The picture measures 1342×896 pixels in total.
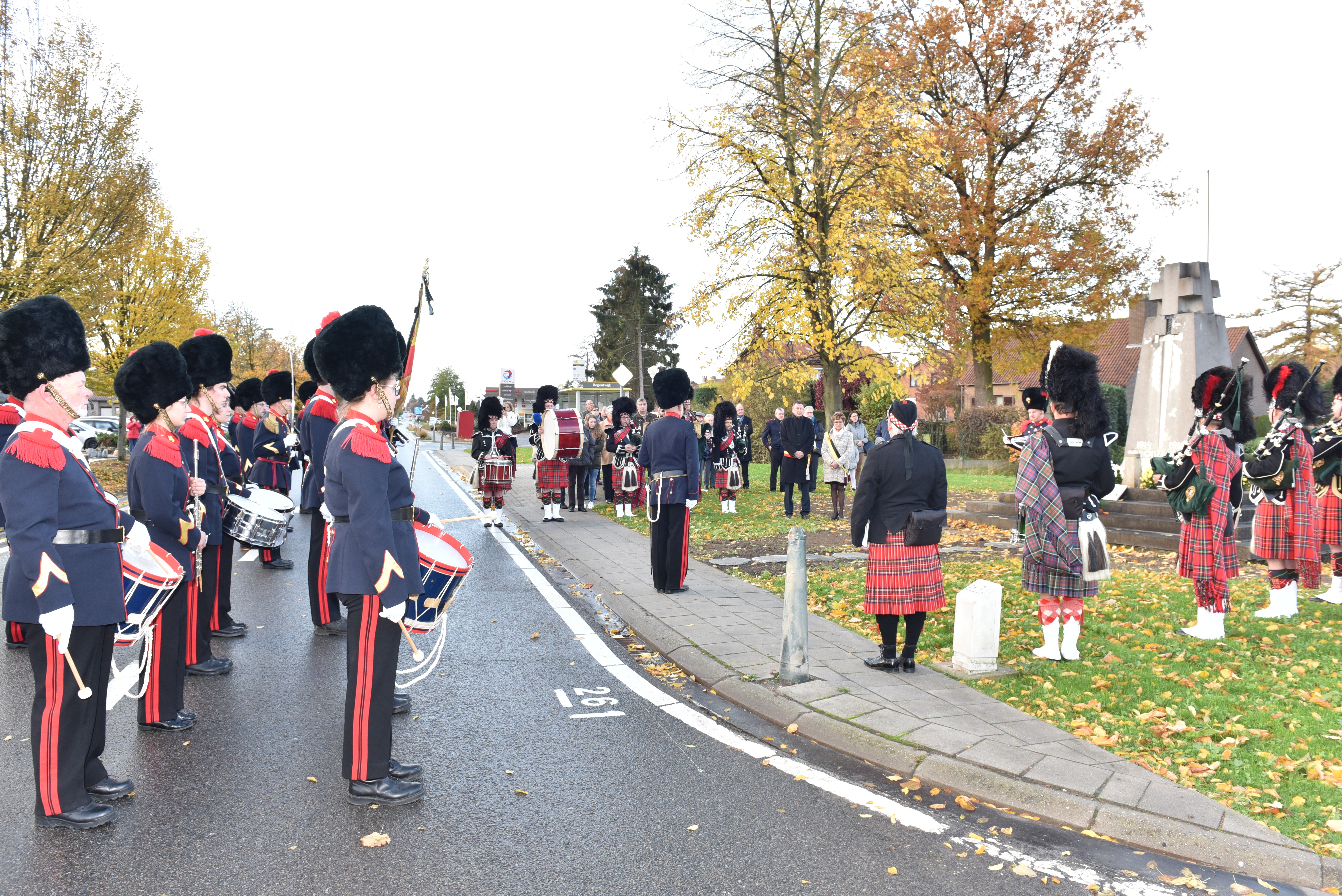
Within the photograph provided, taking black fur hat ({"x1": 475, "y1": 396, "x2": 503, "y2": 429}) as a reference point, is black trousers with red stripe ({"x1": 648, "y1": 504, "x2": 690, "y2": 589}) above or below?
below

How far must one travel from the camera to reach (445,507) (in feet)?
57.8

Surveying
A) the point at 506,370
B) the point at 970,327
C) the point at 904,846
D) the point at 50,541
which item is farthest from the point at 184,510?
the point at 970,327

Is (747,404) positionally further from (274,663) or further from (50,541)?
(50,541)

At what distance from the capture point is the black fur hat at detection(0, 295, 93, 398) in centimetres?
378

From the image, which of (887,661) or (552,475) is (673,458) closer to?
(887,661)

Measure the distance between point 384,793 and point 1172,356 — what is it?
1298 centimetres

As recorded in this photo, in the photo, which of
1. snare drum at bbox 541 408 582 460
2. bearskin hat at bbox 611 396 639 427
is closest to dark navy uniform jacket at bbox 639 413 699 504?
snare drum at bbox 541 408 582 460

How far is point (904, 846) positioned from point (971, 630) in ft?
8.14

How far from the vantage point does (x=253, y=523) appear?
6676 mm

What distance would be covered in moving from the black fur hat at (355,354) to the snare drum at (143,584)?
1.29m

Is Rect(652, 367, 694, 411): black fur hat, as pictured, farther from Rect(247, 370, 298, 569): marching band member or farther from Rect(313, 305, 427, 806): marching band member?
Rect(313, 305, 427, 806): marching band member

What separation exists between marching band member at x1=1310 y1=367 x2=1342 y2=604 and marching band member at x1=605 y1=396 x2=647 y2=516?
906 centimetres

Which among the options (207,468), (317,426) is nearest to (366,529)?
(207,468)

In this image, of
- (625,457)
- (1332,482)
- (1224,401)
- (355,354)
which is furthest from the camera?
(625,457)
